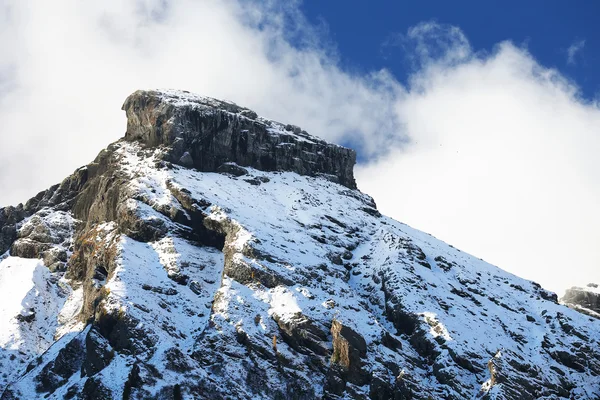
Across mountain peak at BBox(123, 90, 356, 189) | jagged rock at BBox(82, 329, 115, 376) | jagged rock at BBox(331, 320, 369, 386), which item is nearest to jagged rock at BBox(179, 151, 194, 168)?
mountain peak at BBox(123, 90, 356, 189)

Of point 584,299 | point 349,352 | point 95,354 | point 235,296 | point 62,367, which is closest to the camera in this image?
point 95,354

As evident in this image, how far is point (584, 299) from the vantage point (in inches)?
4633

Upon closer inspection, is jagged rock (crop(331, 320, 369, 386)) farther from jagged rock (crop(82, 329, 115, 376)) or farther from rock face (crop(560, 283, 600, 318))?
rock face (crop(560, 283, 600, 318))

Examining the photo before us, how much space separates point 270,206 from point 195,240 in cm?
1747

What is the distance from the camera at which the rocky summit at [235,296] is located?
62500 millimetres

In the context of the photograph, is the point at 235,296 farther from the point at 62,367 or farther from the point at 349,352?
the point at 62,367

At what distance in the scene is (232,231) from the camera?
81938 mm

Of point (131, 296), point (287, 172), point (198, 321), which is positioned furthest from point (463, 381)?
point (287, 172)

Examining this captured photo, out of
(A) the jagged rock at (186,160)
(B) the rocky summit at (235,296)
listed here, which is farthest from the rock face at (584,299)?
(A) the jagged rock at (186,160)

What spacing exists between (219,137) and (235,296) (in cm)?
4576

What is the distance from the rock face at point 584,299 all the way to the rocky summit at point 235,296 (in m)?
A: 18.3

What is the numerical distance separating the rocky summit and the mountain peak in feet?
1.42

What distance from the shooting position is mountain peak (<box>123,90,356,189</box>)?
107 m

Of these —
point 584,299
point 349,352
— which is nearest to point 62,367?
point 349,352
